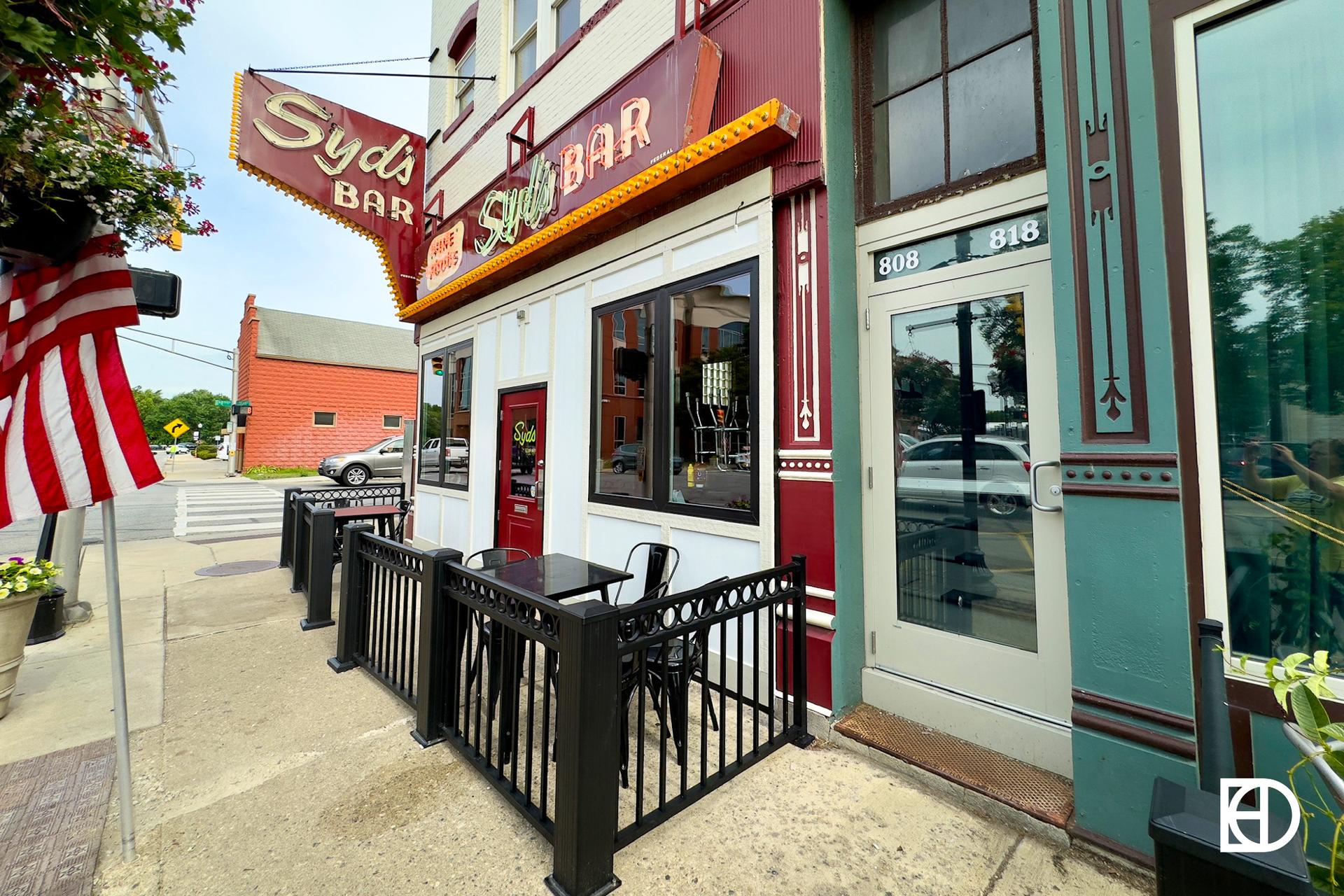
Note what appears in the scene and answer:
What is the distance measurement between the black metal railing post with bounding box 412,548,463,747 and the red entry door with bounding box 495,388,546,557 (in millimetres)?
2474

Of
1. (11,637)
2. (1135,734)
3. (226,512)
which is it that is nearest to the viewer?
(1135,734)

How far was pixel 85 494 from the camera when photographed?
2191mm

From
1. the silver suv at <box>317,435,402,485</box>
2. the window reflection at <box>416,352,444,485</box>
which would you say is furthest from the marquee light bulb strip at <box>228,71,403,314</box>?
the silver suv at <box>317,435,402,485</box>

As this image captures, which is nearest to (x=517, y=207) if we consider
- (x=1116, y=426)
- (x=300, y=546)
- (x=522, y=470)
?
(x=522, y=470)

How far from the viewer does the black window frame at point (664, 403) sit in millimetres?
3656

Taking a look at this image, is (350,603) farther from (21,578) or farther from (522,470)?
(522,470)

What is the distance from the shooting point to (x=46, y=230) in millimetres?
2125

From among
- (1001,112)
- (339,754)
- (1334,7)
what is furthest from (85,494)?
(1334,7)

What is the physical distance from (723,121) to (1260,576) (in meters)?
3.96

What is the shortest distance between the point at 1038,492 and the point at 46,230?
4325 millimetres

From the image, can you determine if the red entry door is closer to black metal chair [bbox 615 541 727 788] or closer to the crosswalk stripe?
black metal chair [bbox 615 541 727 788]

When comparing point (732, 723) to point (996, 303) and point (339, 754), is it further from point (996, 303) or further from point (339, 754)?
point (996, 303)

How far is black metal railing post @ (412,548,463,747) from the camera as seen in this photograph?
3.00m

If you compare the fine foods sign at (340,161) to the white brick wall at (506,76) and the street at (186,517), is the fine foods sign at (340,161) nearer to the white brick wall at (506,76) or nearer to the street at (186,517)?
the white brick wall at (506,76)
